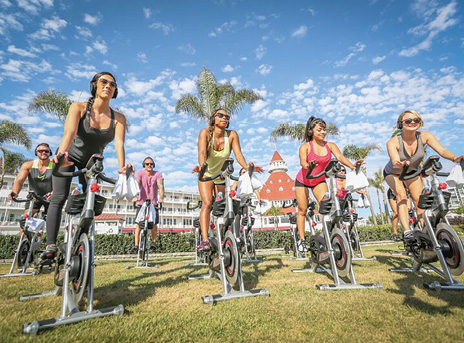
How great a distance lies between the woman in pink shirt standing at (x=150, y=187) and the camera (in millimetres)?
7000

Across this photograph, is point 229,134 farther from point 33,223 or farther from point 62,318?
point 33,223

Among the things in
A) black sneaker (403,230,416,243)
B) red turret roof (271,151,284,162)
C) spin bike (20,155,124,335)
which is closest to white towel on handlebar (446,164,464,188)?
black sneaker (403,230,416,243)

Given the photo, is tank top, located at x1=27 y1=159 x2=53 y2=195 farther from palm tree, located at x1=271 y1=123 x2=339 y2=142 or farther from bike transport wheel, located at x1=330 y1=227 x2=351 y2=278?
palm tree, located at x1=271 y1=123 x2=339 y2=142

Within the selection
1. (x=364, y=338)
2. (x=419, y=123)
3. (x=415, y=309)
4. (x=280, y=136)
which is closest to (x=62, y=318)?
(x=364, y=338)

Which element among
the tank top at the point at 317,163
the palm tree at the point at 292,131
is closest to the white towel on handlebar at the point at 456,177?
the tank top at the point at 317,163

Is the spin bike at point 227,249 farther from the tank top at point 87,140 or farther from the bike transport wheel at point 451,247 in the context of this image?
the bike transport wheel at point 451,247

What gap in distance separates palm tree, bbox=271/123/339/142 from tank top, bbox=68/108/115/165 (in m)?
21.9

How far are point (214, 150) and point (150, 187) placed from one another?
3522 mm

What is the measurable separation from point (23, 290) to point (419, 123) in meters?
6.49

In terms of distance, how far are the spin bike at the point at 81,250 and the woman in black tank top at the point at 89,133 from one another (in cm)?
49

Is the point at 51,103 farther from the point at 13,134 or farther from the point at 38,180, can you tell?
the point at 38,180

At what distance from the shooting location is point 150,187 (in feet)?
23.5

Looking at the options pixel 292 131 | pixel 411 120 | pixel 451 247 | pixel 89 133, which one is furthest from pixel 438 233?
pixel 292 131

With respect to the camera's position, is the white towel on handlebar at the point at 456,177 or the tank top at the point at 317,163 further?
the tank top at the point at 317,163
